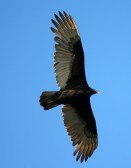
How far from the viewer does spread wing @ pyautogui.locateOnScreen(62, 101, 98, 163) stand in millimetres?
15992

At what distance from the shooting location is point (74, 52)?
621 inches

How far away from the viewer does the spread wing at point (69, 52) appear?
15.6 m

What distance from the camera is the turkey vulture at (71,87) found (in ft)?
50.7

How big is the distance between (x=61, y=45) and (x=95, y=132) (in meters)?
2.50

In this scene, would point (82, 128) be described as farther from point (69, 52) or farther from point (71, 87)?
point (69, 52)

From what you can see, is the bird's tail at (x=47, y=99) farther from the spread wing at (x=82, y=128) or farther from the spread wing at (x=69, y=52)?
the spread wing at (x=82, y=128)

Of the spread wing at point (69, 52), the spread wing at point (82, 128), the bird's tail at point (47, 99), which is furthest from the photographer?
the spread wing at point (82, 128)

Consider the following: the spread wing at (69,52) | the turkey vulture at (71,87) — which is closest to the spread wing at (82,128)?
the turkey vulture at (71,87)

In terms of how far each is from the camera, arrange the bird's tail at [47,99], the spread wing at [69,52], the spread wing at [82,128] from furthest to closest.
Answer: the spread wing at [82,128] < the spread wing at [69,52] < the bird's tail at [47,99]

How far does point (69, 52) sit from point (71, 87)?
89cm

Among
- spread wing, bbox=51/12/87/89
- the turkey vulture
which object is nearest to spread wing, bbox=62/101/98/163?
the turkey vulture

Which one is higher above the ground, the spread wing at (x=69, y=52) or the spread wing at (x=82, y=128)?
the spread wing at (x=69, y=52)

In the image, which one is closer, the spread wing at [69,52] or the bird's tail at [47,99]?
the bird's tail at [47,99]

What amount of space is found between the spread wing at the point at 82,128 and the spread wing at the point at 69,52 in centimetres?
76
